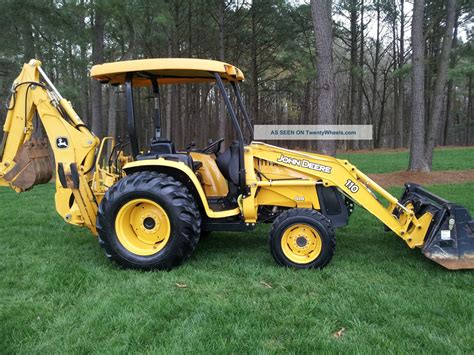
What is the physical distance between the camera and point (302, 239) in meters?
4.62

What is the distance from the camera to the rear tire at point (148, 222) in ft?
15.0

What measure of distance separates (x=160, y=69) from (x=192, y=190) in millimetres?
1411

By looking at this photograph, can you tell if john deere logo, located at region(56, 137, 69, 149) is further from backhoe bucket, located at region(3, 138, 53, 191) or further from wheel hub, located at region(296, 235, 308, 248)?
wheel hub, located at region(296, 235, 308, 248)

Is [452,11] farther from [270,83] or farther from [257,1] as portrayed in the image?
[270,83]

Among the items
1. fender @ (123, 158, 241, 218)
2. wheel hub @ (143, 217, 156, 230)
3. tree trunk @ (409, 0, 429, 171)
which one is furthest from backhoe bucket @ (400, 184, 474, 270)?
tree trunk @ (409, 0, 429, 171)

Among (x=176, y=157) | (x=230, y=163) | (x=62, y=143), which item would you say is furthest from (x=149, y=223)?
(x=62, y=143)

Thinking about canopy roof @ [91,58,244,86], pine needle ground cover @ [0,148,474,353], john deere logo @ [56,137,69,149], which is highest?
canopy roof @ [91,58,244,86]

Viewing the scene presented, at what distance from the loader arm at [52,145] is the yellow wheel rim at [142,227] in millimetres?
546

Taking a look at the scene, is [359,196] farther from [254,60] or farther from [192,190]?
[254,60]

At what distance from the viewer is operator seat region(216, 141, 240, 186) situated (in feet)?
16.2

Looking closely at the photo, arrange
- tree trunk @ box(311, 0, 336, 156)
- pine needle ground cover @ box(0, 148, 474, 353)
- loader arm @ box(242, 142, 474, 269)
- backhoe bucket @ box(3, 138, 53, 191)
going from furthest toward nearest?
tree trunk @ box(311, 0, 336, 156), backhoe bucket @ box(3, 138, 53, 191), loader arm @ box(242, 142, 474, 269), pine needle ground cover @ box(0, 148, 474, 353)

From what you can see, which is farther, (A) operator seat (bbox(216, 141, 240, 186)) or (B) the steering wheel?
(B) the steering wheel

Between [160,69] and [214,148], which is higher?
[160,69]

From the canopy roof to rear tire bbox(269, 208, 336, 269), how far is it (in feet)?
5.93
